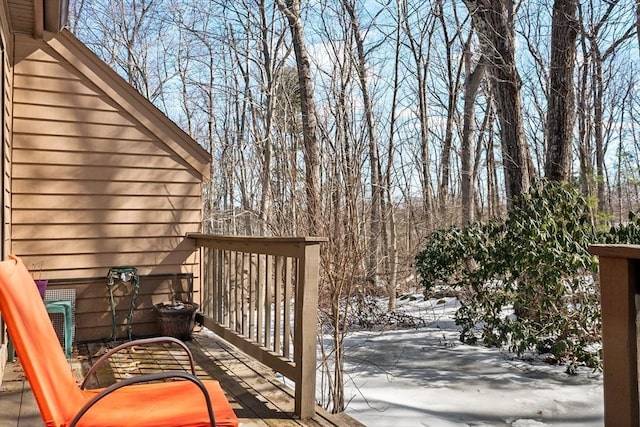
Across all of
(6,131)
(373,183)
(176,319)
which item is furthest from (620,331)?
(373,183)

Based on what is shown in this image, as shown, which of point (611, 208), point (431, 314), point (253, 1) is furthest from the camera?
point (611, 208)

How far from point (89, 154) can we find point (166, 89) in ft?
39.8

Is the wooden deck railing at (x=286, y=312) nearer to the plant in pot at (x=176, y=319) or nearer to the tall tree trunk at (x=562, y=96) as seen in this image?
the plant in pot at (x=176, y=319)

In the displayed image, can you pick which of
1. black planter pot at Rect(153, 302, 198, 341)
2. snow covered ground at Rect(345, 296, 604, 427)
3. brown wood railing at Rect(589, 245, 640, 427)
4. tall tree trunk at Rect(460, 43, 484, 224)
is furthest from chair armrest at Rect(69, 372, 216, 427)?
tall tree trunk at Rect(460, 43, 484, 224)

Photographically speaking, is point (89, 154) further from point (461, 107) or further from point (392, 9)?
point (461, 107)

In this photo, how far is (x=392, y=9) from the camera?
10.6 meters

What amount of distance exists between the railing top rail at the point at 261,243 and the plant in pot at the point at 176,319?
0.67m

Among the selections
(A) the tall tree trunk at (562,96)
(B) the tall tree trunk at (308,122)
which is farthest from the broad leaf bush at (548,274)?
(B) the tall tree trunk at (308,122)

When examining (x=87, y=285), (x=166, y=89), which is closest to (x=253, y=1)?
(x=166, y=89)

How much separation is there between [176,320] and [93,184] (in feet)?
5.06

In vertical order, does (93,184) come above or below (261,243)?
above

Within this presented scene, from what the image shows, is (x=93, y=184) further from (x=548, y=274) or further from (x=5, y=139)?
(x=548, y=274)

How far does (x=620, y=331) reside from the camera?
1.57 m

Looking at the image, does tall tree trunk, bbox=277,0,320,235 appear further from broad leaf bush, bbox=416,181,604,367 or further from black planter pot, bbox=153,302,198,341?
broad leaf bush, bbox=416,181,604,367
